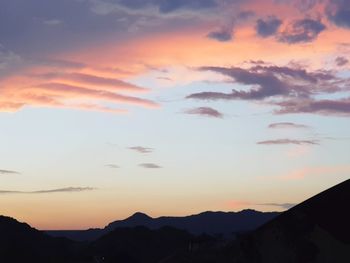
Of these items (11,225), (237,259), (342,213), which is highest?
(11,225)

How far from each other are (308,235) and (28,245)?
4704 inches

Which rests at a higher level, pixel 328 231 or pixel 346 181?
pixel 346 181

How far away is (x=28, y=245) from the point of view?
128 meters

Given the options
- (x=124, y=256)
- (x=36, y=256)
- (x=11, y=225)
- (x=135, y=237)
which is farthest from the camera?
(x=135, y=237)

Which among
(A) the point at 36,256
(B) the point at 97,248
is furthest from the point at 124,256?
(B) the point at 97,248

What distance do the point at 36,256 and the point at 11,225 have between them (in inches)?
1234

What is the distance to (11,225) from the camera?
461ft

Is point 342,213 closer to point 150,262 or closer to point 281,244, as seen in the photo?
point 281,244

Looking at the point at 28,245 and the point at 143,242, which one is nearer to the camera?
the point at 28,245

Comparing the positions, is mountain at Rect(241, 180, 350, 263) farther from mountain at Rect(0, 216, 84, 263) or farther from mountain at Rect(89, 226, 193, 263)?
mountain at Rect(89, 226, 193, 263)

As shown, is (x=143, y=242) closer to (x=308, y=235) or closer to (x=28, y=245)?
(x=28, y=245)

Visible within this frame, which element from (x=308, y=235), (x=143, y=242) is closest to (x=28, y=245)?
(x=143, y=242)

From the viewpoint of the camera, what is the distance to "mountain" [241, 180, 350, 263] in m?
15.5

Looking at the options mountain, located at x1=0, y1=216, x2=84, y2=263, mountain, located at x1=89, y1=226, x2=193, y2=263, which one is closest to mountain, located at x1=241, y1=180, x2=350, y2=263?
mountain, located at x1=0, y1=216, x2=84, y2=263
